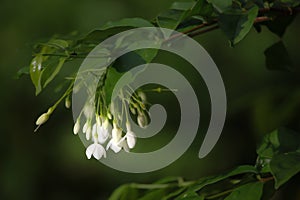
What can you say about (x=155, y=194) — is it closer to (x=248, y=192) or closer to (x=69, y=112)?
(x=248, y=192)

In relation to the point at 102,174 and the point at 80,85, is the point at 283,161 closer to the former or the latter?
the point at 80,85

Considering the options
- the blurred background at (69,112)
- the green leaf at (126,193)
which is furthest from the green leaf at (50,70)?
the blurred background at (69,112)

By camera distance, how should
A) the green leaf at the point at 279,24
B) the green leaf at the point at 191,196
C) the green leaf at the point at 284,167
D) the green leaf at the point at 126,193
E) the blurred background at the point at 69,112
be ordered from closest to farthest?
the green leaf at the point at 284,167 < the green leaf at the point at 191,196 < the green leaf at the point at 279,24 < the green leaf at the point at 126,193 < the blurred background at the point at 69,112

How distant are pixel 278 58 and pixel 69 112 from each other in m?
1.26

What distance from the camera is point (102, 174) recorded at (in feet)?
7.39

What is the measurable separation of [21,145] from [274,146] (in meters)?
1.52

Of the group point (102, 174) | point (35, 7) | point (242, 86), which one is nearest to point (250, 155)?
point (242, 86)

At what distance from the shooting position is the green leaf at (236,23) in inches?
28.1

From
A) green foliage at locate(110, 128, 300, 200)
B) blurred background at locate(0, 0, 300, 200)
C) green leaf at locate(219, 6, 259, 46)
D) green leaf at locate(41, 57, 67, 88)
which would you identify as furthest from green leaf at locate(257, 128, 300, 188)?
blurred background at locate(0, 0, 300, 200)

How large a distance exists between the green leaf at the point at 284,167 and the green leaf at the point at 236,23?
0.13 metres

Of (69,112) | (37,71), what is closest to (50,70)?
(37,71)

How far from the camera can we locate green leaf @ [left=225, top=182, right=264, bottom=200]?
772mm

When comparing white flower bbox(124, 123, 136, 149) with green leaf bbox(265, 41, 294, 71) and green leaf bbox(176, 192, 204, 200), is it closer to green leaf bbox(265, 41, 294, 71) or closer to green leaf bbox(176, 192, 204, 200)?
green leaf bbox(176, 192, 204, 200)

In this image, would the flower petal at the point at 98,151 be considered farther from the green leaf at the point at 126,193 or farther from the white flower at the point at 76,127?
the green leaf at the point at 126,193
